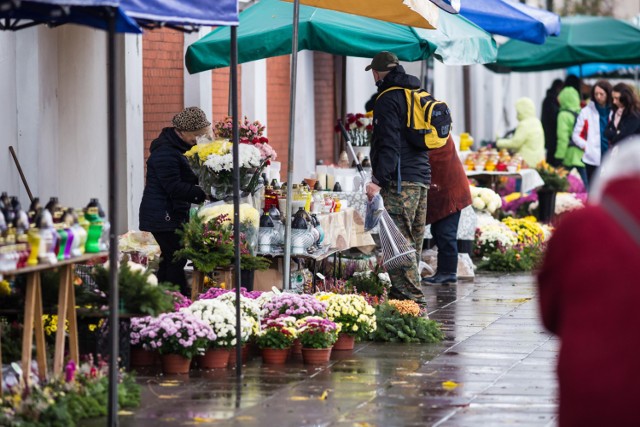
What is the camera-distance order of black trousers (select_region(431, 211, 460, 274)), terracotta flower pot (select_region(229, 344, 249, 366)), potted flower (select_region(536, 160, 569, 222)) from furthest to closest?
potted flower (select_region(536, 160, 569, 222)), black trousers (select_region(431, 211, 460, 274)), terracotta flower pot (select_region(229, 344, 249, 366))

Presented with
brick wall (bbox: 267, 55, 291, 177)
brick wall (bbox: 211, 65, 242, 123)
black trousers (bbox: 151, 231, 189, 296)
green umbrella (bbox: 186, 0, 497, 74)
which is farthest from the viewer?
brick wall (bbox: 267, 55, 291, 177)

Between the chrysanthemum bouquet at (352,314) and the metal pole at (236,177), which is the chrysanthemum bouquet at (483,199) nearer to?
the chrysanthemum bouquet at (352,314)

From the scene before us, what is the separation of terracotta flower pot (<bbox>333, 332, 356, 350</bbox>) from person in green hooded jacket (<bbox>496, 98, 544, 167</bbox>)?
10578 mm

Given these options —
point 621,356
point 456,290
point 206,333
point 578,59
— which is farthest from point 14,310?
point 578,59

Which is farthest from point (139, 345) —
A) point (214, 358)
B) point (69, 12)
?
point (69, 12)

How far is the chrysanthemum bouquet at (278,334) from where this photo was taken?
29.5 feet

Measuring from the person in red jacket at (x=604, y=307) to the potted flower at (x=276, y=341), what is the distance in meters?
5.05

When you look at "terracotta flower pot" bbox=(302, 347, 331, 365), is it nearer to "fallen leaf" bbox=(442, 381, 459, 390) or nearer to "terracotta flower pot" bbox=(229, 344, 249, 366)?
"terracotta flower pot" bbox=(229, 344, 249, 366)

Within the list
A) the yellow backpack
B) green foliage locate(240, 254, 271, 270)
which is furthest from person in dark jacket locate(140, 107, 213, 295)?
the yellow backpack

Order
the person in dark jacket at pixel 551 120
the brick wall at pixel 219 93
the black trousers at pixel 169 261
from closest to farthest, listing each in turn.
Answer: the black trousers at pixel 169 261 → the brick wall at pixel 219 93 → the person in dark jacket at pixel 551 120

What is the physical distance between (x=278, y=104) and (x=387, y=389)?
946 cm

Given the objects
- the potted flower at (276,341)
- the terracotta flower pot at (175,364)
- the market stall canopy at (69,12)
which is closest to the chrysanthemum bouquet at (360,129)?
the potted flower at (276,341)

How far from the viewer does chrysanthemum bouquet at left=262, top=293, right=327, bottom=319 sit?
941 cm

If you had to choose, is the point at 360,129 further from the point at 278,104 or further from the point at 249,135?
the point at 249,135
